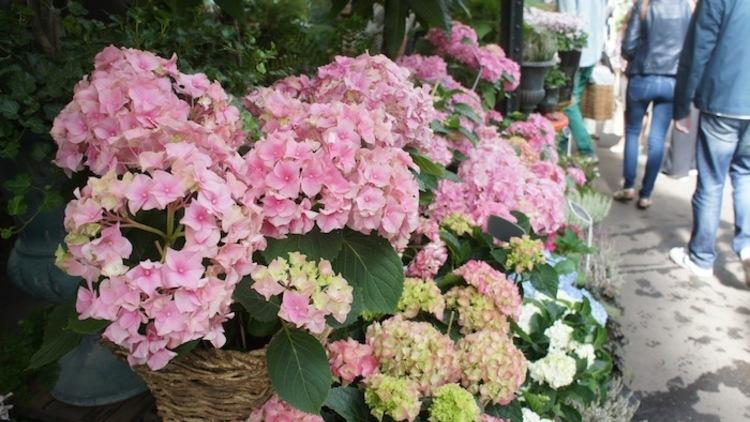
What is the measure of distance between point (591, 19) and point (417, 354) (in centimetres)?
401

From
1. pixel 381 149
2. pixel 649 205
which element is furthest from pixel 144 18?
pixel 649 205

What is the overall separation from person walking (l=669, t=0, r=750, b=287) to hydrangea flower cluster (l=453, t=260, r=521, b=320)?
92.1 inches

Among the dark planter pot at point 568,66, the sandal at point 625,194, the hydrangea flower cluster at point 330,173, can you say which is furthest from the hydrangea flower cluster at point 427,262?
the sandal at point 625,194

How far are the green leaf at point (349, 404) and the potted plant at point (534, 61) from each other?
8.32 ft

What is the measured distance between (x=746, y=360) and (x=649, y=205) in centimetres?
203

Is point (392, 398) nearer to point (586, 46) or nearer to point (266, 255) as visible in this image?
point (266, 255)

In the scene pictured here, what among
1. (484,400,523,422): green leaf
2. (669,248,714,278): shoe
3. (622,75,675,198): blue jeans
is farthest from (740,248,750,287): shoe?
(484,400,523,422): green leaf

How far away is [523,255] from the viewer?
59.7 inches

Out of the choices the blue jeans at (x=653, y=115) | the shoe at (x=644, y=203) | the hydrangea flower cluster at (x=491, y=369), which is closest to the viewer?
the hydrangea flower cluster at (x=491, y=369)

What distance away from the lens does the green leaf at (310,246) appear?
875mm

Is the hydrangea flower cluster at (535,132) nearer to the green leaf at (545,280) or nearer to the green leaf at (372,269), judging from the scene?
the green leaf at (545,280)

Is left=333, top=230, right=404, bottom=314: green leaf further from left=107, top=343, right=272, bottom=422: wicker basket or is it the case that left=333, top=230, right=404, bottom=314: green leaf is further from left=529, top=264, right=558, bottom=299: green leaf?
left=529, top=264, right=558, bottom=299: green leaf

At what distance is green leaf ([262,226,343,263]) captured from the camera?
2.87ft

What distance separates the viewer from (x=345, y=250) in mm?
948
